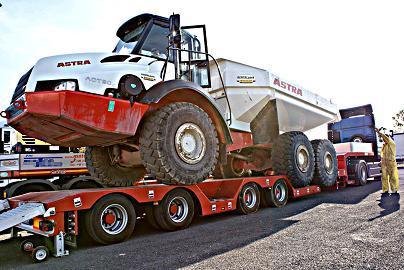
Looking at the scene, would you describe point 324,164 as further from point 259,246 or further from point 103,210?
point 103,210

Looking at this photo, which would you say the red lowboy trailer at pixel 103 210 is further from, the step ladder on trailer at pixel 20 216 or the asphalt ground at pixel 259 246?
the asphalt ground at pixel 259 246

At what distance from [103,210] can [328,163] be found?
6.84 m

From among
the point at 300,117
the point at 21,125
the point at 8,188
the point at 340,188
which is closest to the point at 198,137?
the point at 21,125

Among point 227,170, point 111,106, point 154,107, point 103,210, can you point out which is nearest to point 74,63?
point 111,106

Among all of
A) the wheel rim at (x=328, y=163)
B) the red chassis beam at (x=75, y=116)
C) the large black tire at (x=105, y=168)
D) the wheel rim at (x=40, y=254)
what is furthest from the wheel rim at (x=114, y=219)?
the wheel rim at (x=328, y=163)

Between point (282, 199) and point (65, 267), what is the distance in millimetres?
5126

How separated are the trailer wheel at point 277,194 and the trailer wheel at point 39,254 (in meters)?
4.57

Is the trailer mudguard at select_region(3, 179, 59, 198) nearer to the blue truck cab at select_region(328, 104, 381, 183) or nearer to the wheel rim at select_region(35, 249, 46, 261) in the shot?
the wheel rim at select_region(35, 249, 46, 261)

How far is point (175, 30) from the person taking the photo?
17.9ft

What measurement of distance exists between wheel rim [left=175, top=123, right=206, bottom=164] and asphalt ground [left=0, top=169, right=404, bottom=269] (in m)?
1.10

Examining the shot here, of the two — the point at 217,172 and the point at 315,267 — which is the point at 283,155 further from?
the point at 315,267

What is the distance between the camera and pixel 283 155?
25.2 feet

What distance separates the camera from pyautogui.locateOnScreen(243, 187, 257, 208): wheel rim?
6781 mm

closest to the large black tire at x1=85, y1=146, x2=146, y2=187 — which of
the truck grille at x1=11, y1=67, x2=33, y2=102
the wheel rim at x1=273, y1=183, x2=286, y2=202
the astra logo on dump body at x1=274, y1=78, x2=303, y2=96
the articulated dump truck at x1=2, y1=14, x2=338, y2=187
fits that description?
the articulated dump truck at x1=2, y1=14, x2=338, y2=187
